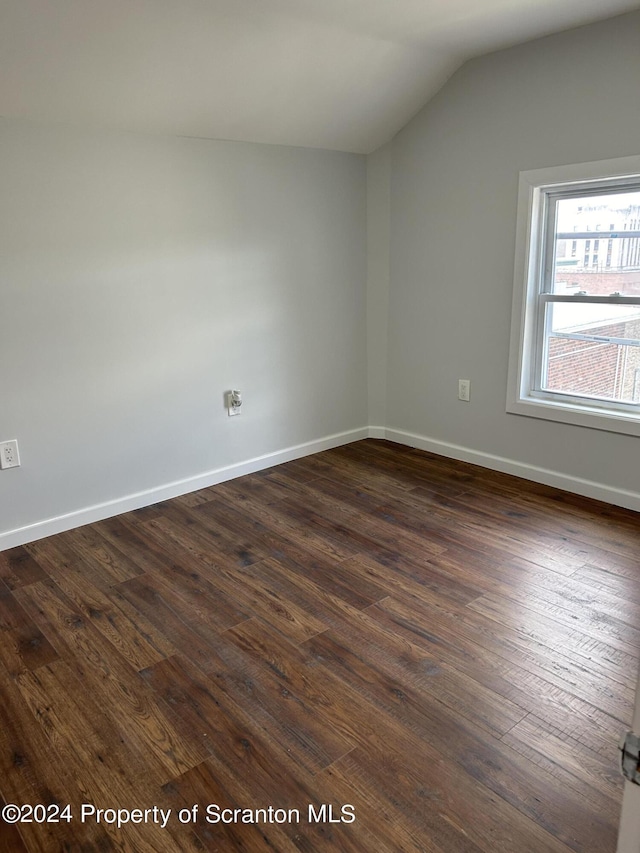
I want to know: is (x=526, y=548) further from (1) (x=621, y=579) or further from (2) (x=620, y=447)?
(2) (x=620, y=447)

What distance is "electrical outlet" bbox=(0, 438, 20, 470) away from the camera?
2.80 meters

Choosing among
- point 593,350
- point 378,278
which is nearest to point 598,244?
point 593,350

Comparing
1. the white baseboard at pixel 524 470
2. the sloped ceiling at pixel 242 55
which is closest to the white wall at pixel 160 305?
the sloped ceiling at pixel 242 55

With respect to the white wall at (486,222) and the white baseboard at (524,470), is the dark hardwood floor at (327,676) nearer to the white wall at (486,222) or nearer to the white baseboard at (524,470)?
the white baseboard at (524,470)

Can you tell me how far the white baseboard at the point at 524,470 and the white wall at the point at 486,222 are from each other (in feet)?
0.04

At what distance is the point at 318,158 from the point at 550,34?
4.42 feet

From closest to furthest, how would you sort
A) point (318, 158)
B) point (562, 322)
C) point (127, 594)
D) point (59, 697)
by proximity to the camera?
point (59, 697), point (127, 594), point (562, 322), point (318, 158)

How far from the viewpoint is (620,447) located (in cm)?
309

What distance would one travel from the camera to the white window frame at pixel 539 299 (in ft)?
9.74

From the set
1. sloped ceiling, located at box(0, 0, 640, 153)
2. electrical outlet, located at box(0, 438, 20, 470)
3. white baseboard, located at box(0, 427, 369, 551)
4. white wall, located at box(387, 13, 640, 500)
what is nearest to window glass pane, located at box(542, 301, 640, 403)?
white wall, located at box(387, 13, 640, 500)

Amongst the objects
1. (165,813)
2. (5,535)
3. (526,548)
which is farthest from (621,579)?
(5,535)

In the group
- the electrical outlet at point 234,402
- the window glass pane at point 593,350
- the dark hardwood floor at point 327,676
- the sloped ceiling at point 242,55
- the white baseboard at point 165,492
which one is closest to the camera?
the dark hardwood floor at point 327,676

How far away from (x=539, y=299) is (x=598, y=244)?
1.28ft

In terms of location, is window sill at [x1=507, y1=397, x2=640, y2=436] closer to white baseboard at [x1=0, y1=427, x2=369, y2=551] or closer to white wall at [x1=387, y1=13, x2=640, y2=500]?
white wall at [x1=387, y1=13, x2=640, y2=500]
